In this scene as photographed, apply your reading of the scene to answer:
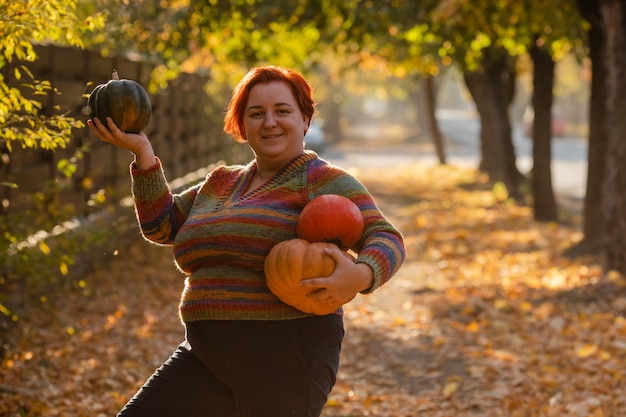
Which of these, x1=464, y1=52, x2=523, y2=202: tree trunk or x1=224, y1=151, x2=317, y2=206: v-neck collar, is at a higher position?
x1=224, y1=151, x2=317, y2=206: v-neck collar

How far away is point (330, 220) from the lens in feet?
10.8

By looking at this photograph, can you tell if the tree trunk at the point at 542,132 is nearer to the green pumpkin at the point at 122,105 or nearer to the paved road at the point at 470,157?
the paved road at the point at 470,157

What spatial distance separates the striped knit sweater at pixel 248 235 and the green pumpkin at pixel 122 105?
0.64 ft

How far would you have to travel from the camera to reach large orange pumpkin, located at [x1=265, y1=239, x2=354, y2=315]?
3262mm

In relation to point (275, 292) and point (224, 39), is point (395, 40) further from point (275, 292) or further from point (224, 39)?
point (275, 292)

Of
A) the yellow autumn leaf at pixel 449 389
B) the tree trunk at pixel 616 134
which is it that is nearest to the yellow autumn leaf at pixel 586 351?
the yellow autumn leaf at pixel 449 389

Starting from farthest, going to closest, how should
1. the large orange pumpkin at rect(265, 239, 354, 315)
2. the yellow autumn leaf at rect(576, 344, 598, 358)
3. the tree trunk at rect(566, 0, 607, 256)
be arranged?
the tree trunk at rect(566, 0, 607, 256) → the yellow autumn leaf at rect(576, 344, 598, 358) → the large orange pumpkin at rect(265, 239, 354, 315)

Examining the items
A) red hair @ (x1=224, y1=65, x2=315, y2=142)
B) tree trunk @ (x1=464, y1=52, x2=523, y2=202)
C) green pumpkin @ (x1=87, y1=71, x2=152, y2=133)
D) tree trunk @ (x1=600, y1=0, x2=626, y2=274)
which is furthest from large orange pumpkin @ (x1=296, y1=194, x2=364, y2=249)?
tree trunk @ (x1=464, y1=52, x2=523, y2=202)

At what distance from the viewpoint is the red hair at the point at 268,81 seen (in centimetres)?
358

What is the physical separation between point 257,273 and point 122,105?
2.51 ft

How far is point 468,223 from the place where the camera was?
56.8 ft

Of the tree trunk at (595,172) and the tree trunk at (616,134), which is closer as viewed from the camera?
the tree trunk at (616,134)

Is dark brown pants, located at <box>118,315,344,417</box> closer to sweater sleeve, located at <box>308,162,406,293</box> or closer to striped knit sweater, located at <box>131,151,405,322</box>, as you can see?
striped knit sweater, located at <box>131,151,405,322</box>

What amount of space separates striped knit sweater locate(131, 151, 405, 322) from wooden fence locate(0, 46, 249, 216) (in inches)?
44.3
